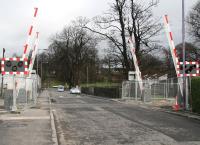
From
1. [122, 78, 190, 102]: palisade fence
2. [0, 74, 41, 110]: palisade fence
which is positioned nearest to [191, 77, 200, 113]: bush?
[0, 74, 41, 110]: palisade fence

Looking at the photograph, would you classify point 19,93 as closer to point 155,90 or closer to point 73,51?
point 155,90

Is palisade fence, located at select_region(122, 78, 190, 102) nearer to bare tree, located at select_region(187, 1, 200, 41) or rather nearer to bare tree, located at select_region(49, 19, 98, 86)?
bare tree, located at select_region(187, 1, 200, 41)

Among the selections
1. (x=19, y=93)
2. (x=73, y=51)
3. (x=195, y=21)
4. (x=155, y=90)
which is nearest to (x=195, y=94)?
(x=19, y=93)

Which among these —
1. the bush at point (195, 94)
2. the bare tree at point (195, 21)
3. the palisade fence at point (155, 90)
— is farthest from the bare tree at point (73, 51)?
the bush at point (195, 94)

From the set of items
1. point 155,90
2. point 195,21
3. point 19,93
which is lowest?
point 155,90

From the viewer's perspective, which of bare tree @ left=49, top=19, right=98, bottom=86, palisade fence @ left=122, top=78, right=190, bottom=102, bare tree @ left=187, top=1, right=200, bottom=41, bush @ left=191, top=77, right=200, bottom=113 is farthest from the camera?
bare tree @ left=49, top=19, right=98, bottom=86

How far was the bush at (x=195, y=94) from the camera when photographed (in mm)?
17481

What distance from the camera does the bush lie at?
1748cm

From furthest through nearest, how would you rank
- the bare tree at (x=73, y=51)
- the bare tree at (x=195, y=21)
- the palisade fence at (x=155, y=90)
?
the bare tree at (x=73, y=51) < the bare tree at (x=195, y=21) < the palisade fence at (x=155, y=90)

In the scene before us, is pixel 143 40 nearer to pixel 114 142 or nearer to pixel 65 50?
pixel 114 142

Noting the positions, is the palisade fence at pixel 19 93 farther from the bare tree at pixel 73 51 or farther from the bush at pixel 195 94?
the bare tree at pixel 73 51

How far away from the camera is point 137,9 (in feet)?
135

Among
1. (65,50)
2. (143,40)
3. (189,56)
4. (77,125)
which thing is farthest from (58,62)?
(77,125)

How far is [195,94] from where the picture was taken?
58.7ft
